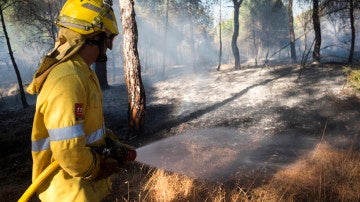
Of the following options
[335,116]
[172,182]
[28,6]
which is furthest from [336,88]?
[28,6]

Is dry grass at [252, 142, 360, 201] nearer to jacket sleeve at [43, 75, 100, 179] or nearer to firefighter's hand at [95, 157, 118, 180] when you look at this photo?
firefighter's hand at [95, 157, 118, 180]

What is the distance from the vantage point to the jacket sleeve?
1.77 meters

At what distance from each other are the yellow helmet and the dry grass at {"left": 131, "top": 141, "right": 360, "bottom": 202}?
248 cm

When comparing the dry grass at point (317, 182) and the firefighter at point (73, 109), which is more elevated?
the firefighter at point (73, 109)

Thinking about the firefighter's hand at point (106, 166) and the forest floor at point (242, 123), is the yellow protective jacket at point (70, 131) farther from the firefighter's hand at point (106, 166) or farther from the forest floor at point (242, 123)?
the forest floor at point (242, 123)

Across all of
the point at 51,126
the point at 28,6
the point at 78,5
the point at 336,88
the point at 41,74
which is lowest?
the point at 336,88

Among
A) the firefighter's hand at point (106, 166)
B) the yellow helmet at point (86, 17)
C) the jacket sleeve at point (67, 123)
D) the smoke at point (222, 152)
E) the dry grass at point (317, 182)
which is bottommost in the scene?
the smoke at point (222, 152)

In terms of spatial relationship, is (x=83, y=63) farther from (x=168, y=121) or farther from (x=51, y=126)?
(x=168, y=121)

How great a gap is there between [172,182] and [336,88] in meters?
9.36

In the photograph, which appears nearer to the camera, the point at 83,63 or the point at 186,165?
the point at 83,63

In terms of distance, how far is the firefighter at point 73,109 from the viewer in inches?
70.4

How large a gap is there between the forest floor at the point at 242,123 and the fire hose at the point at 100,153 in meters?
1.45

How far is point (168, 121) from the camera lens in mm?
10133

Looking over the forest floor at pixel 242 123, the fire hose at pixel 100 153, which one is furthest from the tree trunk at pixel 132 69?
the fire hose at pixel 100 153
